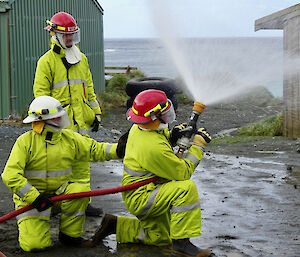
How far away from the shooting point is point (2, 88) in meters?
12.9

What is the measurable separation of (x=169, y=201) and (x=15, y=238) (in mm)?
1534

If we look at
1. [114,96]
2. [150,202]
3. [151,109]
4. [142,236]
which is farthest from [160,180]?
[114,96]

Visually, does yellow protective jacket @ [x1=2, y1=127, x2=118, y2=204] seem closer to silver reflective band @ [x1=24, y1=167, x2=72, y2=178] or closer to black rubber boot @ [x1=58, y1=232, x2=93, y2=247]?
silver reflective band @ [x1=24, y1=167, x2=72, y2=178]

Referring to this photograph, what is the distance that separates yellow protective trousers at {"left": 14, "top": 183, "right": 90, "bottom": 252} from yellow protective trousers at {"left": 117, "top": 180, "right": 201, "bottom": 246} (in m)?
0.37

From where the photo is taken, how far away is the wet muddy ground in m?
4.98

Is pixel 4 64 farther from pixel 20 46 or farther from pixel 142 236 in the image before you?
pixel 142 236

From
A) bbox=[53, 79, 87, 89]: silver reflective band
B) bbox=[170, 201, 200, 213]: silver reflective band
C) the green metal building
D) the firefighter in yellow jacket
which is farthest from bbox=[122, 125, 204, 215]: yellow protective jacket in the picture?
the green metal building

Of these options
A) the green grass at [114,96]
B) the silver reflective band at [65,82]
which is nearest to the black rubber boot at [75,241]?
the silver reflective band at [65,82]

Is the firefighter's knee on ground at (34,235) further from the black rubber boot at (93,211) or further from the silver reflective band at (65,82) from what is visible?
the silver reflective band at (65,82)

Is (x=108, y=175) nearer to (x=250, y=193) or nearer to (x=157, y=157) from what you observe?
(x=250, y=193)

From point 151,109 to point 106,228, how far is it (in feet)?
3.80

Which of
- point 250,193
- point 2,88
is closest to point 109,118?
point 2,88

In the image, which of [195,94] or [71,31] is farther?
[71,31]

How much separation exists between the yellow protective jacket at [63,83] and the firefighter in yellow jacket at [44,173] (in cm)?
89
